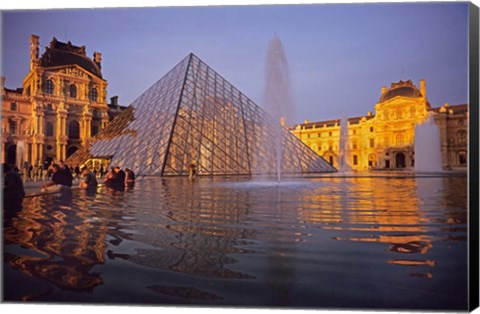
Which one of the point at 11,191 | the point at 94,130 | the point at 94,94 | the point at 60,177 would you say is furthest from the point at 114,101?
the point at 11,191

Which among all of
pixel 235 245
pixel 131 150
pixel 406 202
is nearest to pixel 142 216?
pixel 235 245

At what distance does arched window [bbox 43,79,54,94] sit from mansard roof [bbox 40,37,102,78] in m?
0.26

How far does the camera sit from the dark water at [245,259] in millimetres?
2602

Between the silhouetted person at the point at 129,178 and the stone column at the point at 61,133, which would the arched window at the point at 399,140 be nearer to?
the silhouetted person at the point at 129,178

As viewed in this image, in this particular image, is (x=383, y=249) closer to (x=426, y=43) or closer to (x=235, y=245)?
(x=235, y=245)

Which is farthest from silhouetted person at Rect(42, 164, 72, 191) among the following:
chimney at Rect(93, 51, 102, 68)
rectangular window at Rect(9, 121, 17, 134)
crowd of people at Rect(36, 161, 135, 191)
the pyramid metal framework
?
the pyramid metal framework

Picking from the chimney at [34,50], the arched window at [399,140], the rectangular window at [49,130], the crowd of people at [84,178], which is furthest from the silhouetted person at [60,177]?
the arched window at [399,140]

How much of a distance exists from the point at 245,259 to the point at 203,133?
7.75 meters

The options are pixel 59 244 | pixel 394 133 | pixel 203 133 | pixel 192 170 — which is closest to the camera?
pixel 59 244

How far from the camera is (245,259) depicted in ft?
9.04

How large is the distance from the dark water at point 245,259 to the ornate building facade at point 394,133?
0.58 meters

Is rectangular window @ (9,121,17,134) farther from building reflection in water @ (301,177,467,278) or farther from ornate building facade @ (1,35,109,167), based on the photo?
building reflection in water @ (301,177,467,278)

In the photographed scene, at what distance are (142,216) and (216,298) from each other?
1.56 meters

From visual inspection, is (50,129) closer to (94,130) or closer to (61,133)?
(61,133)
